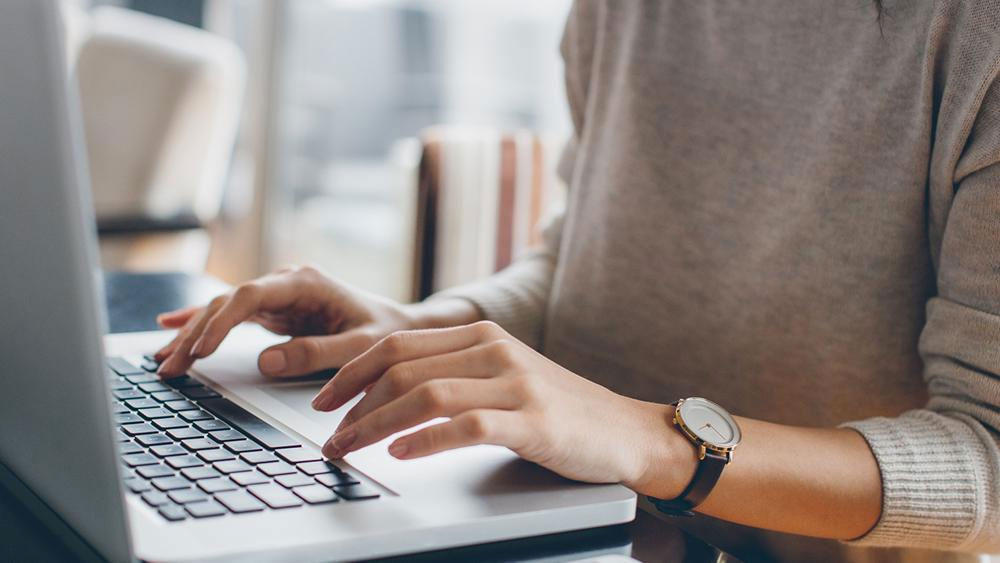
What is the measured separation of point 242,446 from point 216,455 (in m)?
0.02

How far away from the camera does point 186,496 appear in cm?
46

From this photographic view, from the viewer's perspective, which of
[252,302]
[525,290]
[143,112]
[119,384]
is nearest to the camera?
[119,384]

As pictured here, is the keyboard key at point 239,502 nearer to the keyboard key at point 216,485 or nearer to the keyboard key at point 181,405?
the keyboard key at point 216,485

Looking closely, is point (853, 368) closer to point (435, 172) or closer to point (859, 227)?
point (859, 227)

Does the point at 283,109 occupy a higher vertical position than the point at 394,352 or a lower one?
lower

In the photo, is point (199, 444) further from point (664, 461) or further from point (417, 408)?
point (664, 461)

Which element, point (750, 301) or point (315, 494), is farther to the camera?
point (750, 301)

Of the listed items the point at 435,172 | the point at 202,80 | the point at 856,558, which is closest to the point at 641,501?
the point at 856,558

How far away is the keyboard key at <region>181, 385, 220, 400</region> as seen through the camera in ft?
2.07

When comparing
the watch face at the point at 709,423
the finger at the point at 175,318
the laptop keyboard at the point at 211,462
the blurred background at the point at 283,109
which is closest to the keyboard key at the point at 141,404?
the laptop keyboard at the point at 211,462

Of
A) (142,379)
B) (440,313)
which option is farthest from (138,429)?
(440,313)

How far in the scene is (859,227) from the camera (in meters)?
0.82

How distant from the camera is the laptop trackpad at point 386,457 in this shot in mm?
506

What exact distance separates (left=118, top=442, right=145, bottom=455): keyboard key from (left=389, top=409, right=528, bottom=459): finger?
5.2 inches
